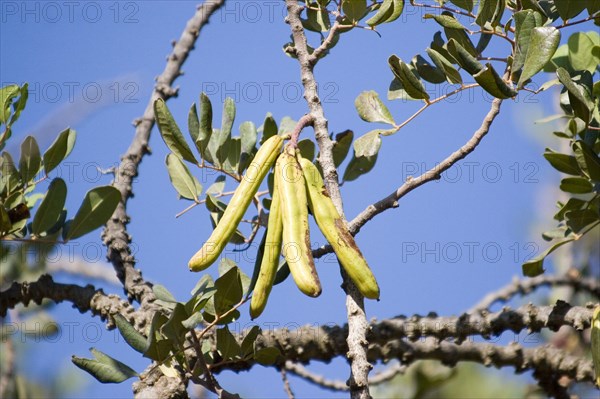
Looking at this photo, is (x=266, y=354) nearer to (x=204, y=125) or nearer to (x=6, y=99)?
(x=204, y=125)

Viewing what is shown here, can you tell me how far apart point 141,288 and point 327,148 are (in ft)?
2.31

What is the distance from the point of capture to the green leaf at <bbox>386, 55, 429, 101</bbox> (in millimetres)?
1363

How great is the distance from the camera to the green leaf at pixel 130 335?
131 centimetres

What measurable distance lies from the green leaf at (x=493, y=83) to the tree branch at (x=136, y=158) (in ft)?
3.17

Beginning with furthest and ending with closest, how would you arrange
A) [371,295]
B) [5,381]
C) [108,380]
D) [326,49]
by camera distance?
1. [5,381]
2. [326,49]
3. [108,380]
4. [371,295]

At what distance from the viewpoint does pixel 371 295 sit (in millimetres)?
1186

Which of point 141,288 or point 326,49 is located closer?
point 326,49

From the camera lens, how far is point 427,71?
1.52 meters

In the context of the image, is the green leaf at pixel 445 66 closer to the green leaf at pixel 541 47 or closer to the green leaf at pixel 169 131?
the green leaf at pixel 541 47

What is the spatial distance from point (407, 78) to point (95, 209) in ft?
2.18

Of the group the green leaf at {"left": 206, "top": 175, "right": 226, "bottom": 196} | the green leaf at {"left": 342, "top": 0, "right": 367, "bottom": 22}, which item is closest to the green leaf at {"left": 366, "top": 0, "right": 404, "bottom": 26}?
the green leaf at {"left": 342, "top": 0, "right": 367, "bottom": 22}

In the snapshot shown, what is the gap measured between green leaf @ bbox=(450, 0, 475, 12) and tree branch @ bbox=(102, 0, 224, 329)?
0.72 meters

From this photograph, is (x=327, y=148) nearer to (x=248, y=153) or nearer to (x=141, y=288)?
(x=248, y=153)

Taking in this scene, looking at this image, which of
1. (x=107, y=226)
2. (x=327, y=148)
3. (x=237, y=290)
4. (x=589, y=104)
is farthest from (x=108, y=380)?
(x=589, y=104)
